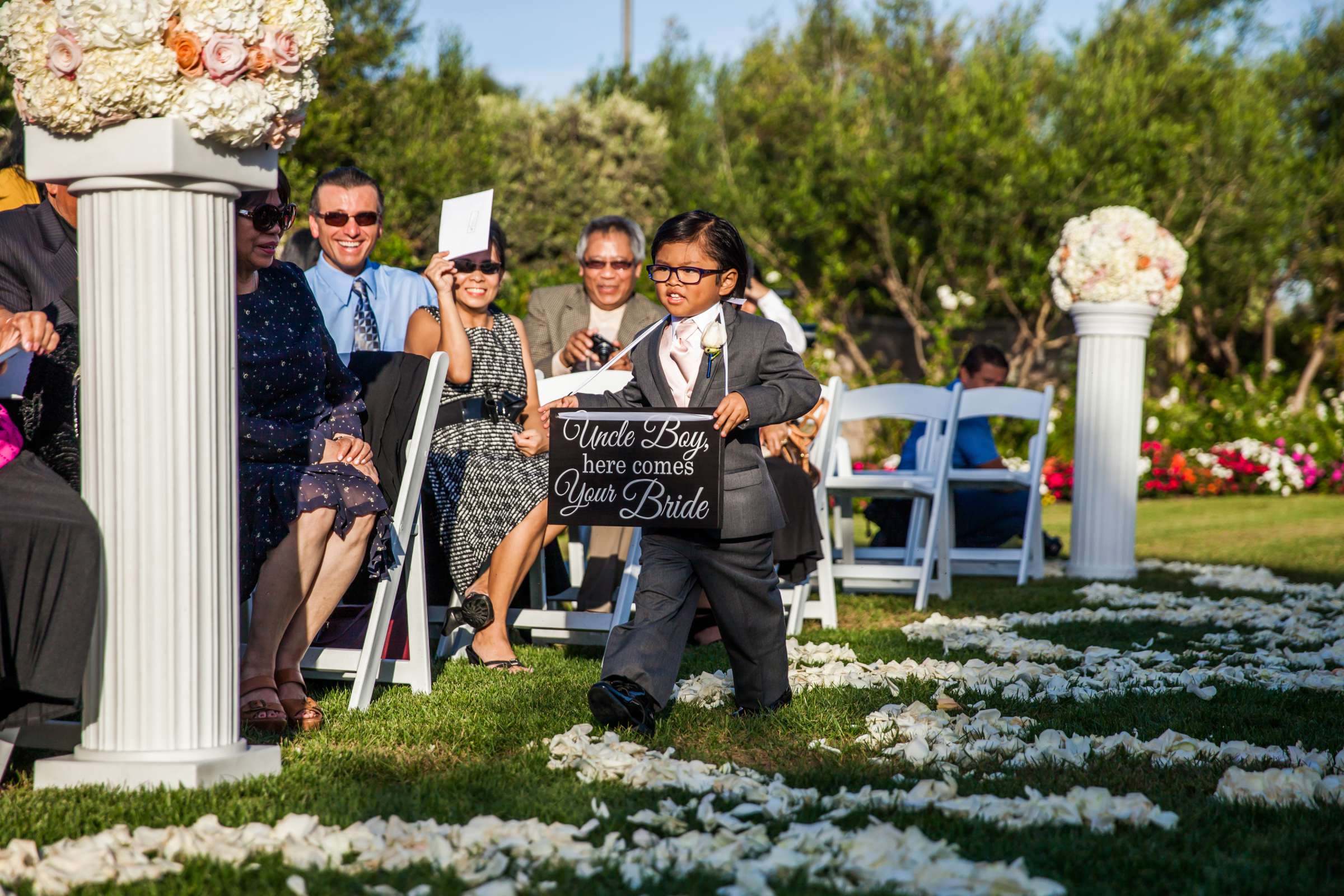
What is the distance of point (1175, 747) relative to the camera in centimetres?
352

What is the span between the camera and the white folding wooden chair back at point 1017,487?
8531 mm

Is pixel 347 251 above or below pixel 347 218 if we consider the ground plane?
below

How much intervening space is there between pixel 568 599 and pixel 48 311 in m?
3.07

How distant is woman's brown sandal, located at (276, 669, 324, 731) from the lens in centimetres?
402

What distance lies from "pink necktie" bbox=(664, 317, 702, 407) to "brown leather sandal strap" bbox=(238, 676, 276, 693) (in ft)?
4.94

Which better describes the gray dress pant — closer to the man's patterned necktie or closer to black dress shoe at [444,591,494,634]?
black dress shoe at [444,591,494,634]

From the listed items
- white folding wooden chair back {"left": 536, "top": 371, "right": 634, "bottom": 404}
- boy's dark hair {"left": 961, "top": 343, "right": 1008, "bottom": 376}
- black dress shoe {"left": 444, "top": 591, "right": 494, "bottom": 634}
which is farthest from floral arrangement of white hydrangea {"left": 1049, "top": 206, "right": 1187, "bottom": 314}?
black dress shoe {"left": 444, "top": 591, "right": 494, "bottom": 634}

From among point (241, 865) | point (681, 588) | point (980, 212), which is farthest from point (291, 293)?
point (980, 212)

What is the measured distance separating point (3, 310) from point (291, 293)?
36.6 inches

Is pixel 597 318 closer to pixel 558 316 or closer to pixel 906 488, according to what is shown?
pixel 558 316

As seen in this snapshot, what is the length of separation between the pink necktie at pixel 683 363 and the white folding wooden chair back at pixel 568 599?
1.00 m

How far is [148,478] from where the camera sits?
3078mm

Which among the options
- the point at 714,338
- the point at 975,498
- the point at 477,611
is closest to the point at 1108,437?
the point at 975,498

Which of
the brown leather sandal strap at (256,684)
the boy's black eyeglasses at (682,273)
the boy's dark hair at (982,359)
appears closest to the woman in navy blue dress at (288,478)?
the brown leather sandal strap at (256,684)
